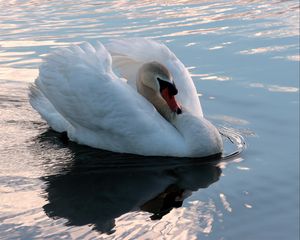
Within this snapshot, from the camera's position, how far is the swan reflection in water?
7.13 metres

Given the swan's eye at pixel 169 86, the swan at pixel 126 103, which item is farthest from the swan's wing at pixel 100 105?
the swan's eye at pixel 169 86

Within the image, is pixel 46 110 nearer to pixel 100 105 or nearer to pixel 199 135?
pixel 100 105

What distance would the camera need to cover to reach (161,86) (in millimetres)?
8953

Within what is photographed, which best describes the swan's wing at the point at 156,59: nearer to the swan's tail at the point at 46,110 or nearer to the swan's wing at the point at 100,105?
the swan's wing at the point at 100,105

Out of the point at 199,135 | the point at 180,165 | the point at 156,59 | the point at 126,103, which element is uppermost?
the point at 156,59

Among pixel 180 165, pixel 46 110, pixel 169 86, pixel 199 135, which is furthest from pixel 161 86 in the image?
pixel 46 110

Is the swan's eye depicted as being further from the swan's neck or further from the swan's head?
the swan's neck

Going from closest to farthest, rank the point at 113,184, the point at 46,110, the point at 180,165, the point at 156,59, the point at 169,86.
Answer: the point at 113,184 → the point at 180,165 → the point at 169,86 → the point at 156,59 → the point at 46,110

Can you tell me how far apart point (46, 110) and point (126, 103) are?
1340 millimetres

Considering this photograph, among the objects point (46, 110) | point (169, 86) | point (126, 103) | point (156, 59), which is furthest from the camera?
point (46, 110)

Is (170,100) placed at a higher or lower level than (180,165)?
higher

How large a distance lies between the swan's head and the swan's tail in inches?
40.2

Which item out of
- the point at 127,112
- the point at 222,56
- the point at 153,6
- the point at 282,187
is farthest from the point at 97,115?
the point at 153,6

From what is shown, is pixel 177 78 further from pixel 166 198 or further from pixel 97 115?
pixel 166 198
